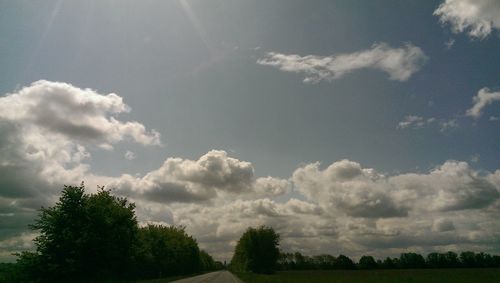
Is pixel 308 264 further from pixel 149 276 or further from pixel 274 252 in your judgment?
pixel 149 276

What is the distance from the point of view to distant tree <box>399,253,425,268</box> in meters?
123

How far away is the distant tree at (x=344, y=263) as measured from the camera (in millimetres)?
131375

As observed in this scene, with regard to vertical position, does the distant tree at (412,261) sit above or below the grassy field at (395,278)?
above

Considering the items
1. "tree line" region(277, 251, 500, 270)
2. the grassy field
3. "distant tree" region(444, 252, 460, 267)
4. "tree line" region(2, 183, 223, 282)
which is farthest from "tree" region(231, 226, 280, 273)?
"tree line" region(2, 183, 223, 282)

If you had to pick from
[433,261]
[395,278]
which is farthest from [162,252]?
[433,261]

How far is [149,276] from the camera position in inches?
2304

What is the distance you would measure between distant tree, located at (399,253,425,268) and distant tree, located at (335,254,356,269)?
53.3 feet

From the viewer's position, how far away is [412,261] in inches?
4983

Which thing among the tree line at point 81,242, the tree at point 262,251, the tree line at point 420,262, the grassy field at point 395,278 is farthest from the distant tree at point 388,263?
A: the tree line at point 81,242

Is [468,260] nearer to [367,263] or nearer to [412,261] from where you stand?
[412,261]

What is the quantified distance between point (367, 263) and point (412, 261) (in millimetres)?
14591

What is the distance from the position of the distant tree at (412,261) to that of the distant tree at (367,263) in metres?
8.88

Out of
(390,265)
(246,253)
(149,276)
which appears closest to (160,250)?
(149,276)

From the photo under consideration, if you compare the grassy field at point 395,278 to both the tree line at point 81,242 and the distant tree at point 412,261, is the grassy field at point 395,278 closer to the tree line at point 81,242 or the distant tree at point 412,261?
the tree line at point 81,242
